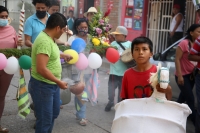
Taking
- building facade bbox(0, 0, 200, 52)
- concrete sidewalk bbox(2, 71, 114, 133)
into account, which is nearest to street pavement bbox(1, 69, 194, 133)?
concrete sidewalk bbox(2, 71, 114, 133)

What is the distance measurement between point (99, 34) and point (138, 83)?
2505 mm

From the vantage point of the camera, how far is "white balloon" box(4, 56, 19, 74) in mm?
4066

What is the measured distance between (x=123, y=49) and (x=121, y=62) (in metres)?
0.24

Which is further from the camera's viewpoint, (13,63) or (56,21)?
(13,63)

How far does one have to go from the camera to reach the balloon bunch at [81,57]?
14.8 feet

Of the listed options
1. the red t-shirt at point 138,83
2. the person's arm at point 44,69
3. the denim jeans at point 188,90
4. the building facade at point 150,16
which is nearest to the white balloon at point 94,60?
the person's arm at point 44,69

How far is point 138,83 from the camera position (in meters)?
3.05

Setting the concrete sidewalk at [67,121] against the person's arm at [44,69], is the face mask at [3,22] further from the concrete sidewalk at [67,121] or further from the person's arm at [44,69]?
the concrete sidewalk at [67,121]

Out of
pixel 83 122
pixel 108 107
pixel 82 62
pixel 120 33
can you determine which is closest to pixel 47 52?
pixel 82 62

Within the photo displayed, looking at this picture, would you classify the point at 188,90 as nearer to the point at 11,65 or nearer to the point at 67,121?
the point at 67,121

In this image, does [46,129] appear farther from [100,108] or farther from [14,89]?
[14,89]

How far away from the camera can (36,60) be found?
3436mm

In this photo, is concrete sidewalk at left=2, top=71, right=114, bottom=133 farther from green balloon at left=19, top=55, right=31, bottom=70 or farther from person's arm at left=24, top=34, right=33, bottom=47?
person's arm at left=24, top=34, right=33, bottom=47

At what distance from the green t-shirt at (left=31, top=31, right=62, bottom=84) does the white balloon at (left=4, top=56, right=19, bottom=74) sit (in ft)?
1.78
